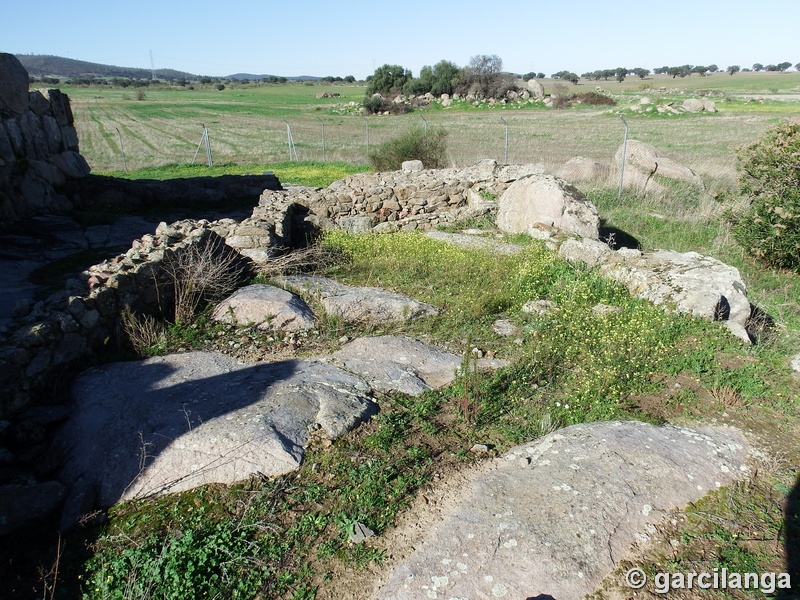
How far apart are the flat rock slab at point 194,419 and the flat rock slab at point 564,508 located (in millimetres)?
1311

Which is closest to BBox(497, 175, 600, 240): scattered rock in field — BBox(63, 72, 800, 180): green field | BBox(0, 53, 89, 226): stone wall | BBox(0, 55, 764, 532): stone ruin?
BBox(0, 55, 764, 532): stone ruin

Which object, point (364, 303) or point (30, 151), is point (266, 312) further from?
point (30, 151)

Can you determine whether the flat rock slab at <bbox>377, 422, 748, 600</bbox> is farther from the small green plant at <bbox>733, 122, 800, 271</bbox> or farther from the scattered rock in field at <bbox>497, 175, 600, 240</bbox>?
the scattered rock in field at <bbox>497, 175, 600, 240</bbox>

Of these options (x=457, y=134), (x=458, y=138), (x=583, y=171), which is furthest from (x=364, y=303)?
(x=457, y=134)

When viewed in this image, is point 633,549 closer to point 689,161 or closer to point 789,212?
point 789,212

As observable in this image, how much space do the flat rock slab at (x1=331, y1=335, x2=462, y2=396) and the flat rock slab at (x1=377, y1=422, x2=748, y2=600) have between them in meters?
1.30

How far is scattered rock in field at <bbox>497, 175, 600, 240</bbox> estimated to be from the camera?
10250 millimetres

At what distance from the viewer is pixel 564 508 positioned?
140 inches

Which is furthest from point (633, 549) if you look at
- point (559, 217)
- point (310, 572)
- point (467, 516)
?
point (559, 217)

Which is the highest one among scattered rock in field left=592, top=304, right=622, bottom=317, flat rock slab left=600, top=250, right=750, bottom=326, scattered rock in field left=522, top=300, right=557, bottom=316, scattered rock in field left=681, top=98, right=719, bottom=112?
scattered rock in field left=681, top=98, right=719, bottom=112

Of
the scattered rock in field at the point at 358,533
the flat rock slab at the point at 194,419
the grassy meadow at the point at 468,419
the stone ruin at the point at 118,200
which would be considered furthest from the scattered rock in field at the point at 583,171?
the scattered rock in field at the point at 358,533

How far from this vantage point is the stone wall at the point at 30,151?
11242mm

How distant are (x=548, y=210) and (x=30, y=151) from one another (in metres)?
10.9

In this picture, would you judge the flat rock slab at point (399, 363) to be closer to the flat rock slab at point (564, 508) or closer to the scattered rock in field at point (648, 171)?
the flat rock slab at point (564, 508)
